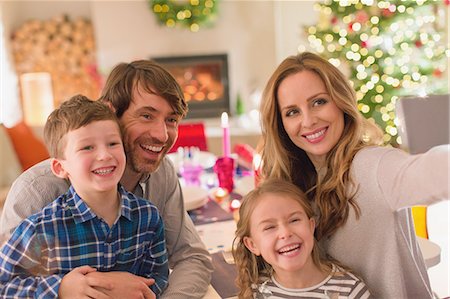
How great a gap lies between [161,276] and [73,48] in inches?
208

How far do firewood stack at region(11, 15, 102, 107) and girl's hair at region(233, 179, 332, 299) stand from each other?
16.2 ft

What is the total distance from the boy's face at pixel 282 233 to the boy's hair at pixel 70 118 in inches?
18.4

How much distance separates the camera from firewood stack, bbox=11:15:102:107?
6.16m

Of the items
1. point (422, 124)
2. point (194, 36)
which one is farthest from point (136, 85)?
point (194, 36)

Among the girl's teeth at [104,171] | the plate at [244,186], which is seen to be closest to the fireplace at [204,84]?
the plate at [244,186]

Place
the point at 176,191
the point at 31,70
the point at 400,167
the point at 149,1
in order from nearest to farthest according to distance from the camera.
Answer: the point at 400,167, the point at 176,191, the point at 149,1, the point at 31,70

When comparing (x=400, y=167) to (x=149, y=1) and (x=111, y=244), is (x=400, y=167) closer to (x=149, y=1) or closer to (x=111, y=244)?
(x=111, y=244)

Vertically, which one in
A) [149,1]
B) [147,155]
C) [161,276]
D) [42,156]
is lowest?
[42,156]

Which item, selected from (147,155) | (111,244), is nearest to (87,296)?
(111,244)

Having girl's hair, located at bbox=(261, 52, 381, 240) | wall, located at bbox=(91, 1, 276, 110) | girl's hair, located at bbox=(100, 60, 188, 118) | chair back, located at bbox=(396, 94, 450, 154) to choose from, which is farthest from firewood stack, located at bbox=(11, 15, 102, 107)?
girl's hair, located at bbox=(261, 52, 381, 240)

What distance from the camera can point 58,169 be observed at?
1.44 m

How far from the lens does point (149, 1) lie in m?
5.76

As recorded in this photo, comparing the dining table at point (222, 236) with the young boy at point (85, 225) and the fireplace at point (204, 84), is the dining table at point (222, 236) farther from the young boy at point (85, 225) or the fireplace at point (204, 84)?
the fireplace at point (204, 84)

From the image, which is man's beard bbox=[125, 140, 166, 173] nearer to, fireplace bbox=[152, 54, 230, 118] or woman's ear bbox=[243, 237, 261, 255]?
woman's ear bbox=[243, 237, 261, 255]
